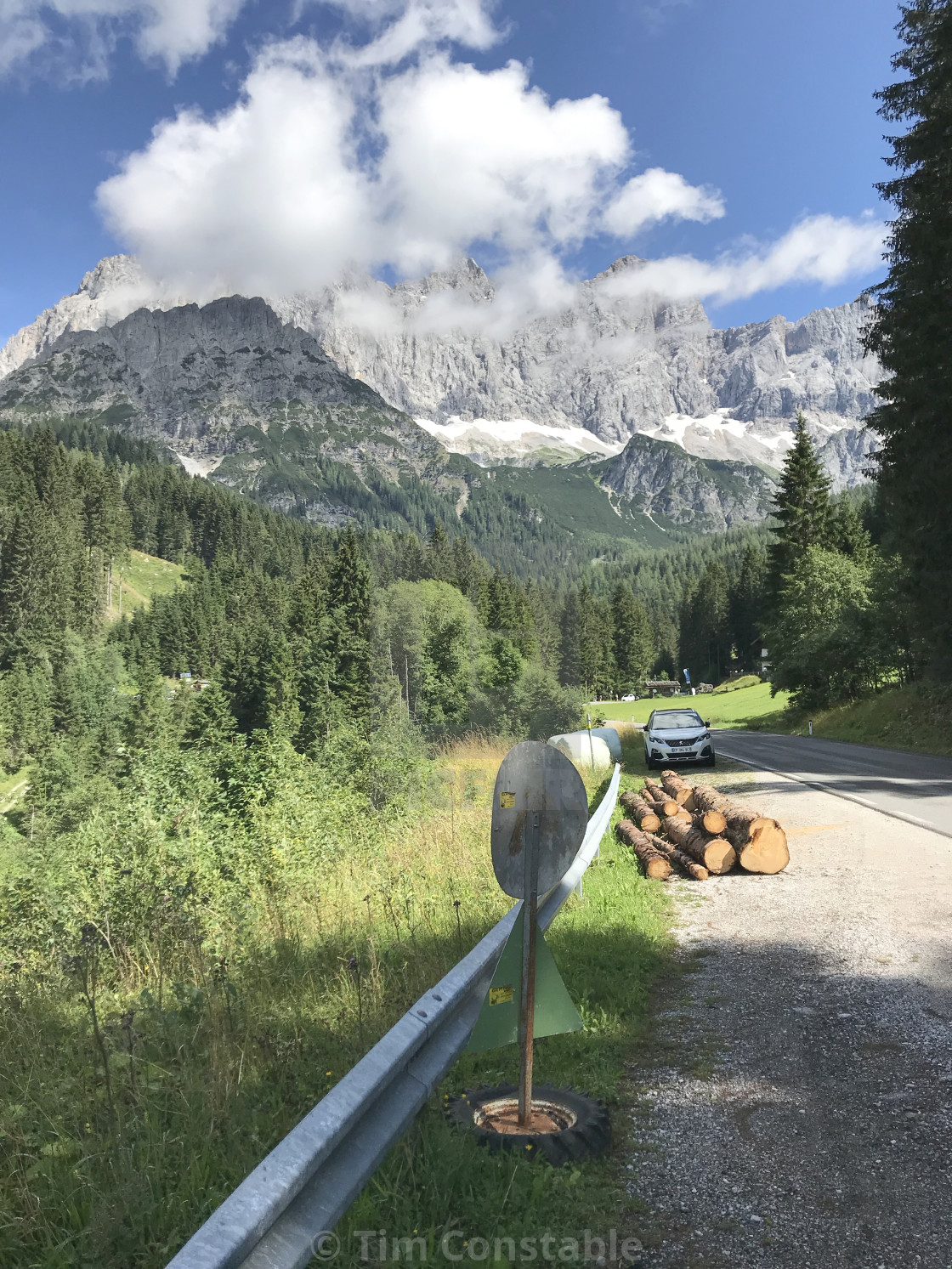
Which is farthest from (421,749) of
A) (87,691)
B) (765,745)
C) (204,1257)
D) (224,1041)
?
(87,691)

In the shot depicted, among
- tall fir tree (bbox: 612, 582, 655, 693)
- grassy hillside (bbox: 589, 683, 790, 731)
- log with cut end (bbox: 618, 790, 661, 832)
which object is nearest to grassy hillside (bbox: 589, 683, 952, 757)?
grassy hillside (bbox: 589, 683, 790, 731)

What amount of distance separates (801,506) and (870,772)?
3374 centimetres

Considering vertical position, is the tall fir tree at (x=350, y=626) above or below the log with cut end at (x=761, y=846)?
above

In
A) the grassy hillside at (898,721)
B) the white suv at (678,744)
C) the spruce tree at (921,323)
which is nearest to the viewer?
the spruce tree at (921,323)

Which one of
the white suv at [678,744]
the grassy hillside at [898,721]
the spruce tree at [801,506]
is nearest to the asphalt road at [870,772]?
the grassy hillside at [898,721]

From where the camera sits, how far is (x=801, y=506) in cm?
4853

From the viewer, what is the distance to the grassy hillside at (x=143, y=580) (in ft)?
375

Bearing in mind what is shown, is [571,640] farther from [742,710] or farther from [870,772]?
[870,772]

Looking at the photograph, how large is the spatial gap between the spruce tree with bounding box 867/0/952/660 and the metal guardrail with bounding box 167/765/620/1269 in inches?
734

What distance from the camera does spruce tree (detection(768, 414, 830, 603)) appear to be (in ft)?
158

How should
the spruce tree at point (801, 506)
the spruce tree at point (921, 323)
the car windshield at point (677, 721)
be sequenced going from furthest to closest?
the spruce tree at point (801, 506)
the car windshield at point (677, 721)
the spruce tree at point (921, 323)

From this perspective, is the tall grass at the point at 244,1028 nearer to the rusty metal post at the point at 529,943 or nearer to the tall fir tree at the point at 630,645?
the rusty metal post at the point at 529,943

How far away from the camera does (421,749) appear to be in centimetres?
3206

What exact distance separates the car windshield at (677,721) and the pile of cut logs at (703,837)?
34.6ft
